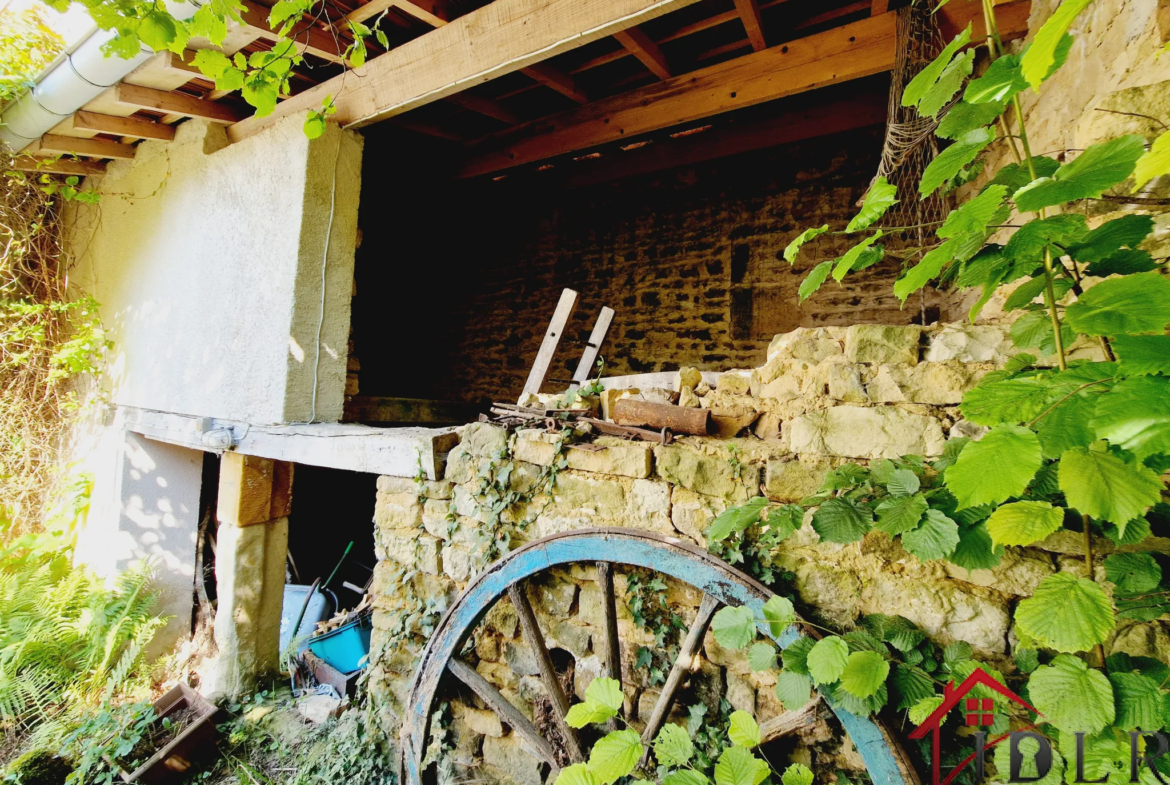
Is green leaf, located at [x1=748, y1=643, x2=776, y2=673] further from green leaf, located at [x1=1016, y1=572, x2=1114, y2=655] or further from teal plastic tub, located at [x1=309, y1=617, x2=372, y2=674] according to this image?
teal plastic tub, located at [x1=309, y1=617, x2=372, y2=674]

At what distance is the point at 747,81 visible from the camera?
→ 8.37ft

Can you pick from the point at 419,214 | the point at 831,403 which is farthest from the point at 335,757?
the point at 419,214

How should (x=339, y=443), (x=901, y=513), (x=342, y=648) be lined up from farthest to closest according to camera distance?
(x=342, y=648)
(x=339, y=443)
(x=901, y=513)

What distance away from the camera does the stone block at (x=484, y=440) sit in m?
1.95

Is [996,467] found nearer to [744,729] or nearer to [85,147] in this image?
[744,729]

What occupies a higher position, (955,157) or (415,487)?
(955,157)

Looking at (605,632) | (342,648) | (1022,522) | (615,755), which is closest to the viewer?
(1022,522)

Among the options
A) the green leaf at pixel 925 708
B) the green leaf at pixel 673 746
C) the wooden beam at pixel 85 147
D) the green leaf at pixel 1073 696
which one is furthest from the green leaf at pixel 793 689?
the wooden beam at pixel 85 147

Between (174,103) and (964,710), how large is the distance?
168 inches

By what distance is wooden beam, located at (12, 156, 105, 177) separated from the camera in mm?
3590

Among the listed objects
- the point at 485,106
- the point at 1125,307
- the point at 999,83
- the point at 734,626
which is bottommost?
the point at 734,626

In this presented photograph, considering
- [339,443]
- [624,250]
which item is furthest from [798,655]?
[624,250]

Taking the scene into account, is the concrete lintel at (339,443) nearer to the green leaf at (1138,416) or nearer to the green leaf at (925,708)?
the green leaf at (925,708)

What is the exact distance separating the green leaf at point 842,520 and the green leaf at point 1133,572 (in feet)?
1.45
